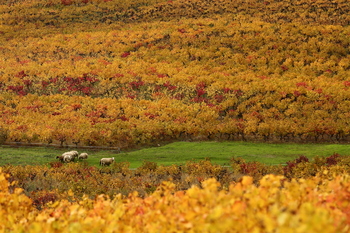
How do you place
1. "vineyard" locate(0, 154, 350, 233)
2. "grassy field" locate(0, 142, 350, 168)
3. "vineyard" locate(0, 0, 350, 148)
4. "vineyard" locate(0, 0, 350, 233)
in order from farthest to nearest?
"vineyard" locate(0, 0, 350, 148)
"grassy field" locate(0, 142, 350, 168)
"vineyard" locate(0, 0, 350, 233)
"vineyard" locate(0, 154, 350, 233)

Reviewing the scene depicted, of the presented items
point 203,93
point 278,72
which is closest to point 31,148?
point 203,93

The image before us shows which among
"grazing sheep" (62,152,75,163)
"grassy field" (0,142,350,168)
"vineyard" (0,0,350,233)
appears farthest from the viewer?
"grassy field" (0,142,350,168)

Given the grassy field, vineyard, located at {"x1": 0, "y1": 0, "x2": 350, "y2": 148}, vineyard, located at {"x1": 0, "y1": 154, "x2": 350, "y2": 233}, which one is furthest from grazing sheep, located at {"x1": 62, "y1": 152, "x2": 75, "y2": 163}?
vineyard, located at {"x1": 0, "y1": 154, "x2": 350, "y2": 233}

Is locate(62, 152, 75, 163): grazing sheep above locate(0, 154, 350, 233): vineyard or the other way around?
the other way around

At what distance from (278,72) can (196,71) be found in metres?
8.67

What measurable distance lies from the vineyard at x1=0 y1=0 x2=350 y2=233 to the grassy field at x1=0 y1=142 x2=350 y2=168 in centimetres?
177

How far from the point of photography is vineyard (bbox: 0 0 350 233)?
7461 mm

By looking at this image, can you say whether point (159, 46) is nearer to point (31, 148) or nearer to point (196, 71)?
point (196, 71)

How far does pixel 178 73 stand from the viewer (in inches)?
1822

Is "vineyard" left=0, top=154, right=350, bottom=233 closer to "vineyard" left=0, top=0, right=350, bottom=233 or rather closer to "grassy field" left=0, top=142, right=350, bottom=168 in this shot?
"vineyard" left=0, top=0, right=350, bottom=233

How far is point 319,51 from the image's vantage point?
48875 millimetres

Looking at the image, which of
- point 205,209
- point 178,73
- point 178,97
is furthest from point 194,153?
point 205,209

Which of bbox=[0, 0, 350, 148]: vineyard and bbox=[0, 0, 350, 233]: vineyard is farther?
bbox=[0, 0, 350, 148]: vineyard

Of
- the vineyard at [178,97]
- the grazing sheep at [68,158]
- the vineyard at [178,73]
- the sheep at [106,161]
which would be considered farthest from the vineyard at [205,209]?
the vineyard at [178,73]
